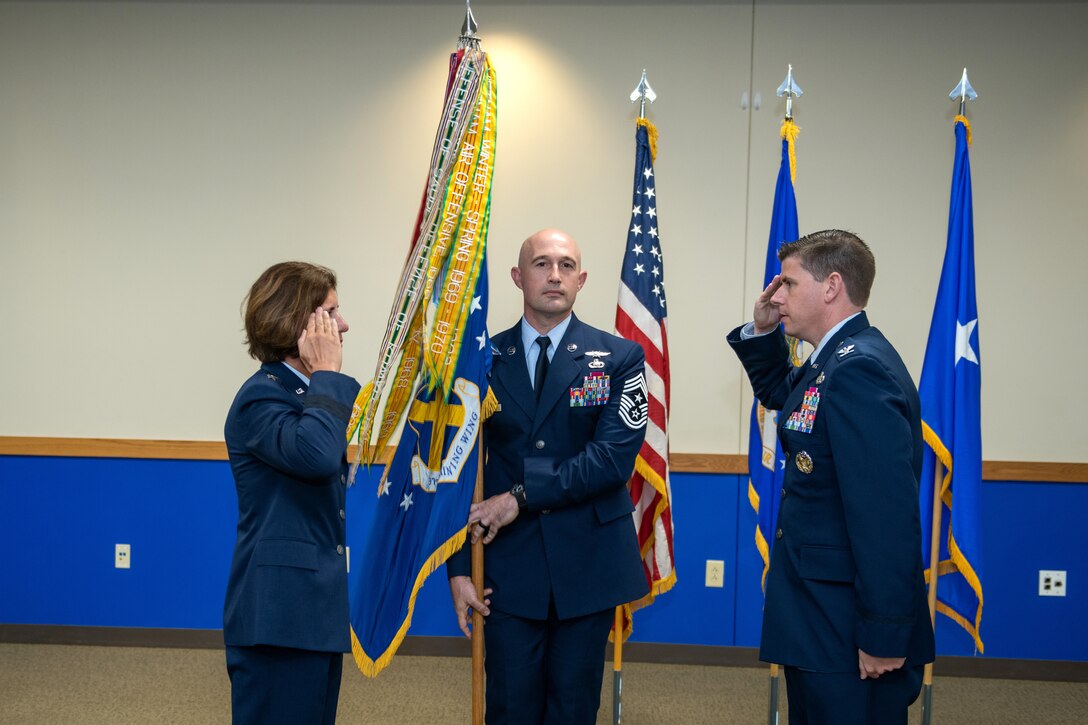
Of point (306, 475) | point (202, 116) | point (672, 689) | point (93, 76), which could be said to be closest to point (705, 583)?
point (672, 689)

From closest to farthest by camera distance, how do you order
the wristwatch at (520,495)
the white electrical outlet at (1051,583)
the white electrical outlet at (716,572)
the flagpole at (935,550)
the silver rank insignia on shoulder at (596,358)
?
the wristwatch at (520,495)
the silver rank insignia on shoulder at (596,358)
the flagpole at (935,550)
the white electrical outlet at (1051,583)
the white electrical outlet at (716,572)

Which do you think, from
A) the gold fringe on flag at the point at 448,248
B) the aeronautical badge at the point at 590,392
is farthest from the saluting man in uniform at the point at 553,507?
the gold fringe on flag at the point at 448,248

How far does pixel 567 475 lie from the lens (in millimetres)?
2254

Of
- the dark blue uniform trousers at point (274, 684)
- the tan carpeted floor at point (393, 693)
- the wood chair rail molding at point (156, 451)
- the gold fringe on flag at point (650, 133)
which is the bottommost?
the tan carpeted floor at point (393, 693)

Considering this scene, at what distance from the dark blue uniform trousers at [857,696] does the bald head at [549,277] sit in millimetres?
1049

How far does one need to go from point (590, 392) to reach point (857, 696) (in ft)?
3.09

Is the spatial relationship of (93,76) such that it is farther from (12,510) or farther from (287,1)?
(12,510)

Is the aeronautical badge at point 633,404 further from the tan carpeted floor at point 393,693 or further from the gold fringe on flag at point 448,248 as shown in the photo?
the tan carpeted floor at point 393,693

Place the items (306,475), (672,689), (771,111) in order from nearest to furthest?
(306,475)
(672,689)
(771,111)

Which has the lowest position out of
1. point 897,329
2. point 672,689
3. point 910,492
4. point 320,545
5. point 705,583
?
point 672,689

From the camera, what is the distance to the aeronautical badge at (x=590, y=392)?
92.3 inches

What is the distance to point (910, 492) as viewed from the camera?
1.79 meters

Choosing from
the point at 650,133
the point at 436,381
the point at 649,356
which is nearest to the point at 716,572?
the point at 649,356

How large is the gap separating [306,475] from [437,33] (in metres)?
2.82
